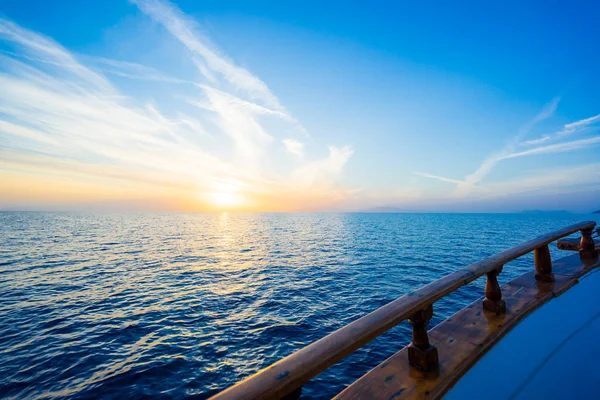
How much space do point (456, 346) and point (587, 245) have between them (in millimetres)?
4838

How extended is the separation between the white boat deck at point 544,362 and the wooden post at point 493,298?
0.23m

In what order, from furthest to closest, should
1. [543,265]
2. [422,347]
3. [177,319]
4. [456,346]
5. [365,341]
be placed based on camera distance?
[177,319], [543,265], [456,346], [422,347], [365,341]

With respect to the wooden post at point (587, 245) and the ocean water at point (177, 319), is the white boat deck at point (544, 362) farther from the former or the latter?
the ocean water at point (177, 319)

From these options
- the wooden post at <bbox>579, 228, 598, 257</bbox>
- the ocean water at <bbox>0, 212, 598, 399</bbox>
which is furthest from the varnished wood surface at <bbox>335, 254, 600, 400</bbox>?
the ocean water at <bbox>0, 212, 598, 399</bbox>

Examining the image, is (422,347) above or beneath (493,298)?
beneath

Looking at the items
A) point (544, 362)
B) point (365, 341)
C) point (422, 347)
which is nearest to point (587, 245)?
point (544, 362)

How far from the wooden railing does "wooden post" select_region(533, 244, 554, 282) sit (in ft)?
2.84

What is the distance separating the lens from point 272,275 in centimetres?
1906

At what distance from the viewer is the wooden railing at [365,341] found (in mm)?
1063

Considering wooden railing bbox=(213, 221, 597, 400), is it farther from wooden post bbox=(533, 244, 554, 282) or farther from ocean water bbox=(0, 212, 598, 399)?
ocean water bbox=(0, 212, 598, 399)

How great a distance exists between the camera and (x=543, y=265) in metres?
3.88

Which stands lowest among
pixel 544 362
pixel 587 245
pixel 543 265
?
pixel 544 362

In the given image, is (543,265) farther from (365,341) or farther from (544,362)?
(365,341)

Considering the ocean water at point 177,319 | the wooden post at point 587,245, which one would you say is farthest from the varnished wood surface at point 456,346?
the ocean water at point 177,319
